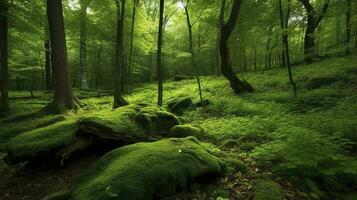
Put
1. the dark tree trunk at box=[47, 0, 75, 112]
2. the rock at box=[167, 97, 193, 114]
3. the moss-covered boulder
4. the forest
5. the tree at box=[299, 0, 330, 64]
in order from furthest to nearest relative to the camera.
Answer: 1. the rock at box=[167, 97, 193, 114]
2. the dark tree trunk at box=[47, 0, 75, 112]
3. the tree at box=[299, 0, 330, 64]
4. the forest
5. the moss-covered boulder

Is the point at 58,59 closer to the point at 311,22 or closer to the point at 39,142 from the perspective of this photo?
the point at 39,142

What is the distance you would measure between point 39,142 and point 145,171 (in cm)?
336

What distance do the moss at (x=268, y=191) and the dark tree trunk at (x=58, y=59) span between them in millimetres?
9691

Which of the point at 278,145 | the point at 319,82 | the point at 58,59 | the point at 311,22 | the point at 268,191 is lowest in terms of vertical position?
the point at 268,191

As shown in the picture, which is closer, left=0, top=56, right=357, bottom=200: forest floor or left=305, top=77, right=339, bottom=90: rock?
left=0, top=56, right=357, bottom=200: forest floor

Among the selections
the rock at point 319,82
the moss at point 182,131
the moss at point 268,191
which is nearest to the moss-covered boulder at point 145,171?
the moss at point 268,191

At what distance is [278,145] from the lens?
5.05 m

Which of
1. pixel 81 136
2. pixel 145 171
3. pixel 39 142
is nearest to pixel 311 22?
pixel 145 171

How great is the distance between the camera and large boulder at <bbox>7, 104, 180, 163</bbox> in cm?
554

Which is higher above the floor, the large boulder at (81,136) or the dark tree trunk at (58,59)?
the dark tree trunk at (58,59)

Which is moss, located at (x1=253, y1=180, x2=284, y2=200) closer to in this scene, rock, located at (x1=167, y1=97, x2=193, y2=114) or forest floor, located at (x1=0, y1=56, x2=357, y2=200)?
forest floor, located at (x1=0, y1=56, x2=357, y2=200)

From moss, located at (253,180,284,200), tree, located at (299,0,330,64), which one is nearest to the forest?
moss, located at (253,180,284,200)

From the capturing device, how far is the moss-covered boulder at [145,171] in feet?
11.8

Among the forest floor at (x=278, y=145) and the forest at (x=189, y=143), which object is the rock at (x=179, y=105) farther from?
the forest floor at (x=278, y=145)
